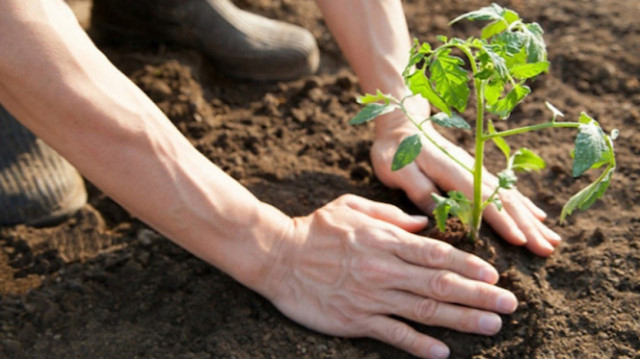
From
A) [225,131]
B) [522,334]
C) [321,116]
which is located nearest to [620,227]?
[522,334]

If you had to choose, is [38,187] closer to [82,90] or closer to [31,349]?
[31,349]

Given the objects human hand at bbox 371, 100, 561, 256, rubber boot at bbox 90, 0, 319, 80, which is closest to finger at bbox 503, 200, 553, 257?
human hand at bbox 371, 100, 561, 256

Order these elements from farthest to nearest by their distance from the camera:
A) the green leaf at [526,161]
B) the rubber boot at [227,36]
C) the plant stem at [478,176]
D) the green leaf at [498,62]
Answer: the rubber boot at [227,36]
the green leaf at [526,161]
the plant stem at [478,176]
the green leaf at [498,62]

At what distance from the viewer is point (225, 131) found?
8.18 feet

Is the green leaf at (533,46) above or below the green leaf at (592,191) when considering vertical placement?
above

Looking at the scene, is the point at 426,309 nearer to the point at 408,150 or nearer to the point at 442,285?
the point at 442,285

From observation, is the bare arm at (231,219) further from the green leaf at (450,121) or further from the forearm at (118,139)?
the green leaf at (450,121)

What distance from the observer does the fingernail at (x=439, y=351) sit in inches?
68.5

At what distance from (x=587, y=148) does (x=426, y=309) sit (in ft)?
1.81

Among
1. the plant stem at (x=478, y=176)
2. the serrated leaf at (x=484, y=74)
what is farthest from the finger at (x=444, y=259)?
the serrated leaf at (x=484, y=74)

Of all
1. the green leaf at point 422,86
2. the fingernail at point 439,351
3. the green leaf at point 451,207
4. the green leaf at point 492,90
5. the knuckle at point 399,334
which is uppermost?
the green leaf at point 422,86

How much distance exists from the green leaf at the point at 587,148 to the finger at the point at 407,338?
1.81ft

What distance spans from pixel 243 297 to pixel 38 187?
0.79 m

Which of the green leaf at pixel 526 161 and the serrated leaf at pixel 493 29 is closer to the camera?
the serrated leaf at pixel 493 29
